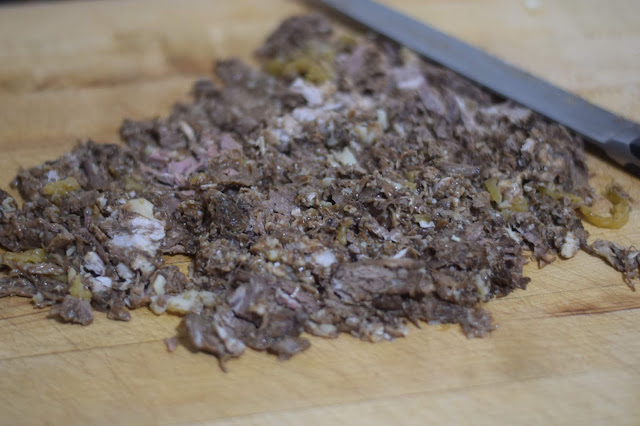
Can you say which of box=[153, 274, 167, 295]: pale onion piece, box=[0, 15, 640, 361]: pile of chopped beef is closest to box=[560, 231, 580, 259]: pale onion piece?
box=[0, 15, 640, 361]: pile of chopped beef

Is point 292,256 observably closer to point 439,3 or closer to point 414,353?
point 414,353

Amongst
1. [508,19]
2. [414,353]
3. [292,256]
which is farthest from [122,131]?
[508,19]

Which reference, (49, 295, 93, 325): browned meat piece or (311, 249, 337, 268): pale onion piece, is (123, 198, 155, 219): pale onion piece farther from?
(311, 249, 337, 268): pale onion piece

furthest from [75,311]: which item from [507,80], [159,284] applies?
[507,80]

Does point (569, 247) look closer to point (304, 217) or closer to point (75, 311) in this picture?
point (304, 217)

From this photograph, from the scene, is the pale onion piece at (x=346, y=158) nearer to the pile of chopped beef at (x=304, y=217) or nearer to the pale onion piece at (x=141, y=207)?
the pile of chopped beef at (x=304, y=217)
